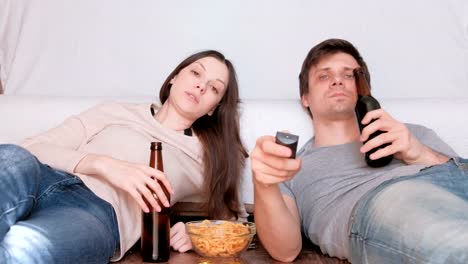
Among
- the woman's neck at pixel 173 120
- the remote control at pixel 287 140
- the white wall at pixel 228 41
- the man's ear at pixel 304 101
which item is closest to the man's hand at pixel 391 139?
the remote control at pixel 287 140

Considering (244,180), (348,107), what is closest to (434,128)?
(348,107)

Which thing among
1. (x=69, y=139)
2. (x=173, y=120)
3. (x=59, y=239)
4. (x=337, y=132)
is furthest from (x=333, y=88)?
(x=59, y=239)

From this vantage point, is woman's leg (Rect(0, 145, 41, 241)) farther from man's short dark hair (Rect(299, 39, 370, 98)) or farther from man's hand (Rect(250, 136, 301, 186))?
man's short dark hair (Rect(299, 39, 370, 98))

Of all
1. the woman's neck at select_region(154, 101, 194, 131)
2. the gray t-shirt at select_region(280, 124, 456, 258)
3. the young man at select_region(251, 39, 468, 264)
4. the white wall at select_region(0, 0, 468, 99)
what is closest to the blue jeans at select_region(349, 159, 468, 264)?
the young man at select_region(251, 39, 468, 264)

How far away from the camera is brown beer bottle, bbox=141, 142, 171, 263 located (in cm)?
147

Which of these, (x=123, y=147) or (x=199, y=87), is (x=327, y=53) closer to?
(x=199, y=87)

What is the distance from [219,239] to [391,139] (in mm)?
459

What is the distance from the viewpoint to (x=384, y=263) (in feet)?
3.69

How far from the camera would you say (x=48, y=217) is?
129cm

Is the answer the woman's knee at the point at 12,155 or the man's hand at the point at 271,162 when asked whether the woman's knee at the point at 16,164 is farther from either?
the man's hand at the point at 271,162

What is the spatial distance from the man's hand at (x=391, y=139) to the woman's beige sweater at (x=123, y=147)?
52 cm

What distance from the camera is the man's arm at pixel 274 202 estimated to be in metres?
1.14

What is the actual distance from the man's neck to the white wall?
2.08ft

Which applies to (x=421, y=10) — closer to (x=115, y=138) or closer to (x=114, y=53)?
(x=114, y=53)
